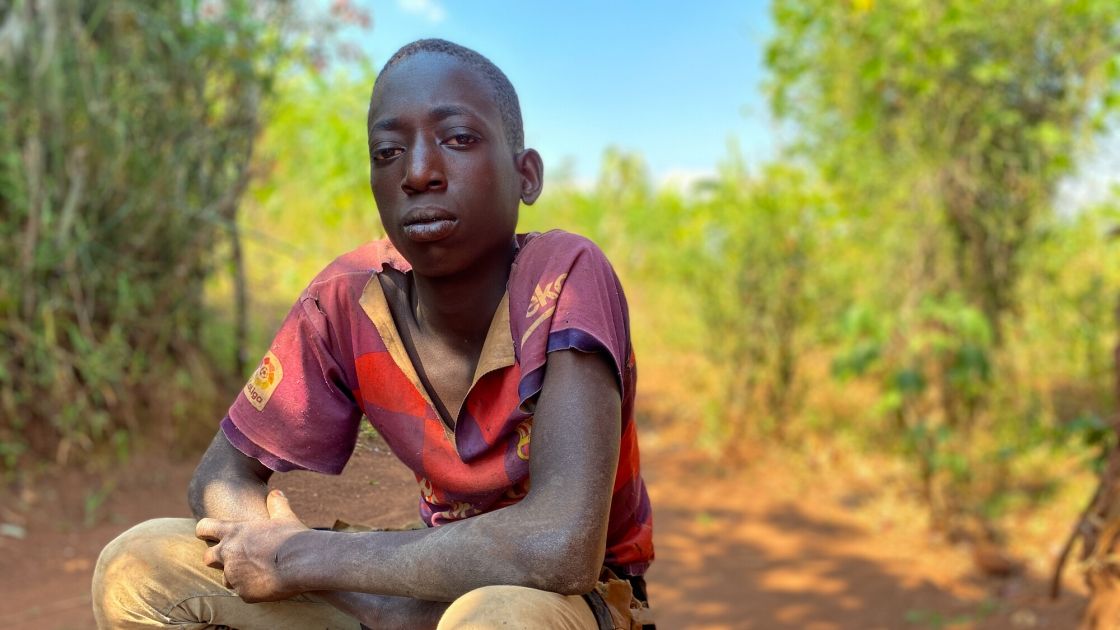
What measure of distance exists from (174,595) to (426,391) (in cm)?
57

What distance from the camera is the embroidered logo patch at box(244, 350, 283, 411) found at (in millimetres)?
1783

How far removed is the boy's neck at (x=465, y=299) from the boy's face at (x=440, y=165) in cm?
4

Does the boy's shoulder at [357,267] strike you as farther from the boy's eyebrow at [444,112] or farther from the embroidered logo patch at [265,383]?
the boy's eyebrow at [444,112]

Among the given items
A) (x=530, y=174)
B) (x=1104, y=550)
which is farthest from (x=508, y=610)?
(x=1104, y=550)

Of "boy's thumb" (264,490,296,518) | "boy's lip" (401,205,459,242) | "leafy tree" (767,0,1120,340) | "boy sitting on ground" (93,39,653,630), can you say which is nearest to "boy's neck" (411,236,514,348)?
"boy sitting on ground" (93,39,653,630)

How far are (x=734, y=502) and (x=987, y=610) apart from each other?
157cm

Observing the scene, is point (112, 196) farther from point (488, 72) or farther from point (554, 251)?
point (554, 251)

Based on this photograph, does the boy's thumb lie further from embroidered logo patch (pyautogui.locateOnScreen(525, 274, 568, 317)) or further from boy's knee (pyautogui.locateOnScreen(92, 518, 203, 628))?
embroidered logo patch (pyautogui.locateOnScreen(525, 274, 568, 317))

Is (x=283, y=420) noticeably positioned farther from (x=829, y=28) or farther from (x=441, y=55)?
(x=829, y=28)

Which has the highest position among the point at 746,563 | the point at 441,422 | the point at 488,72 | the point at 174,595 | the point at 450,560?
the point at 488,72

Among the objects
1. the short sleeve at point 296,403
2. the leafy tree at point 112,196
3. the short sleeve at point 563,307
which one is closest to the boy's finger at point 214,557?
the short sleeve at point 296,403

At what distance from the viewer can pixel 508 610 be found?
132 cm

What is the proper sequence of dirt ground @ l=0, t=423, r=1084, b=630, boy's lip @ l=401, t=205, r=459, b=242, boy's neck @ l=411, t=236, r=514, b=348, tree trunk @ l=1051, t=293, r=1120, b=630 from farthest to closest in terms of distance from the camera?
dirt ground @ l=0, t=423, r=1084, b=630, tree trunk @ l=1051, t=293, r=1120, b=630, boy's neck @ l=411, t=236, r=514, b=348, boy's lip @ l=401, t=205, r=459, b=242

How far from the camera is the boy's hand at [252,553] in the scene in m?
1.54
